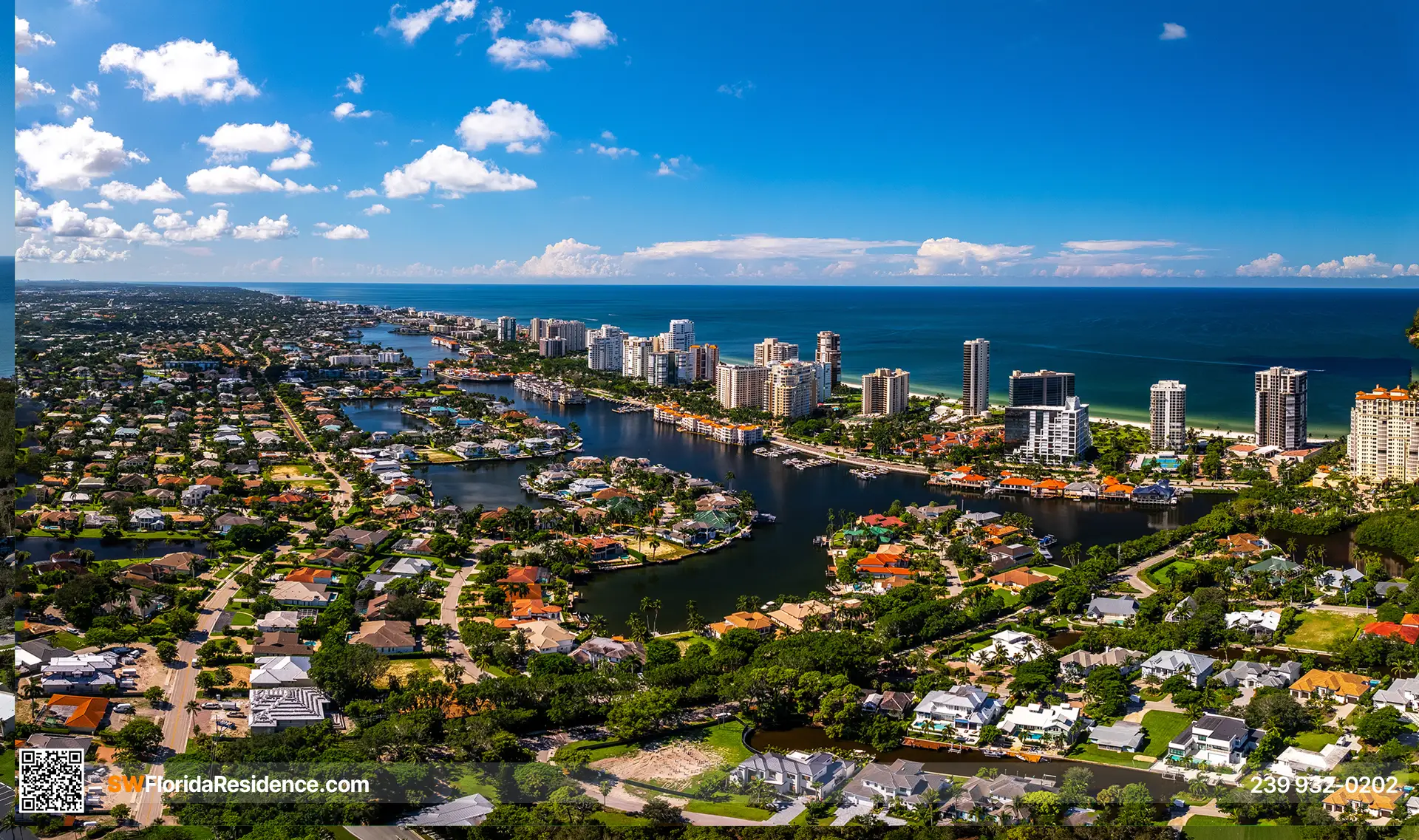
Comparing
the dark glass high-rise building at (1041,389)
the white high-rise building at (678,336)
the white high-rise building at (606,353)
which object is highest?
the white high-rise building at (678,336)

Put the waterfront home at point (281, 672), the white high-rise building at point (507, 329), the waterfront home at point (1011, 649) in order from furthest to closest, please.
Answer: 1. the white high-rise building at point (507, 329)
2. the waterfront home at point (1011, 649)
3. the waterfront home at point (281, 672)

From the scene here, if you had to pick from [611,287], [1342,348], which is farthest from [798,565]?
[611,287]

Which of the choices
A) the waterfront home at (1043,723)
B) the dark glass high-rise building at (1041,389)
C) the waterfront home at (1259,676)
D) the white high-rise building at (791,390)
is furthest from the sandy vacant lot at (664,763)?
the white high-rise building at (791,390)

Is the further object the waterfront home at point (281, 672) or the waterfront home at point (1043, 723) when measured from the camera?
the waterfront home at point (281, 672)

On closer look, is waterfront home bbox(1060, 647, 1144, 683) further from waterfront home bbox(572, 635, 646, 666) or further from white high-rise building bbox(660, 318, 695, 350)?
white high-rise building bbox(660, 318, 695, 350)

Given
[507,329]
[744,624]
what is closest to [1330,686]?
[744,624]

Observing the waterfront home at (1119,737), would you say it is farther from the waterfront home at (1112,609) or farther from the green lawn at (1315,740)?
the waterfront home at (1112,609)

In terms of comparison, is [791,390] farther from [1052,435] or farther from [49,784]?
[49,784]
